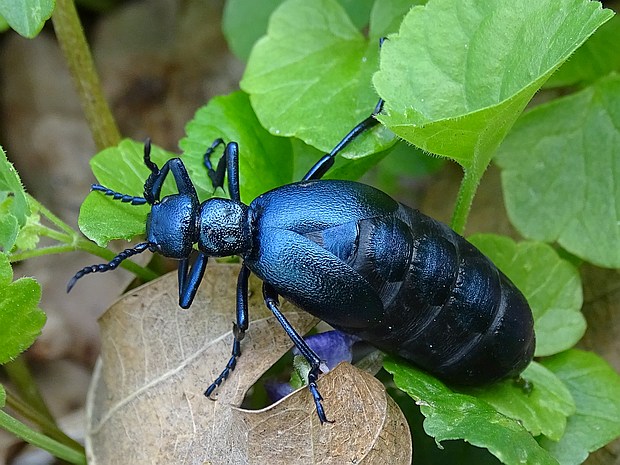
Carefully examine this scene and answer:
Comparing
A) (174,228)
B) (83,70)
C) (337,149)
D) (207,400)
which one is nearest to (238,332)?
(207,400)

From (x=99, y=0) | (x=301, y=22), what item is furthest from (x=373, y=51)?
(x=99, y=0)

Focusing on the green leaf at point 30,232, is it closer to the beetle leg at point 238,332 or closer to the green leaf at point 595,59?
the beetle leg at point 238,332

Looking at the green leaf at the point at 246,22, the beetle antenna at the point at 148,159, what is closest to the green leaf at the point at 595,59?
the green leaf at the point at 246,22

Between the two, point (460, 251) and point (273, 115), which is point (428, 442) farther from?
point (273, 115)

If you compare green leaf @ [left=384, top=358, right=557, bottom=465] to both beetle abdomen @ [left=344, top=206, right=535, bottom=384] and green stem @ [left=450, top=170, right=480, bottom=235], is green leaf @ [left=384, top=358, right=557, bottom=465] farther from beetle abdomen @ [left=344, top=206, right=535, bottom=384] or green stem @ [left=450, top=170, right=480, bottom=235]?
green stem @ [left=450, top=170, right=480, bottom=235]


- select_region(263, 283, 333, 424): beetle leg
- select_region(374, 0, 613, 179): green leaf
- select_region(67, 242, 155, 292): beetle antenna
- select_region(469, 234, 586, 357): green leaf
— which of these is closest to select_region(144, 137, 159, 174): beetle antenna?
select_region(67, 242, 155, 292): beetle antenna

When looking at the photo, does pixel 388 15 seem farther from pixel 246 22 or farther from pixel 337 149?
pixel 246 22

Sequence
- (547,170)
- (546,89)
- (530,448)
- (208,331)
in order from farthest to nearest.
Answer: (546,89) < (547,170) < (208,331) < (530,448)
